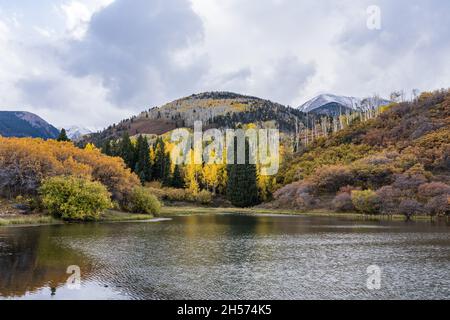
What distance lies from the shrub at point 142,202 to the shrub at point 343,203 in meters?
35.9

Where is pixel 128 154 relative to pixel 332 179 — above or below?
above

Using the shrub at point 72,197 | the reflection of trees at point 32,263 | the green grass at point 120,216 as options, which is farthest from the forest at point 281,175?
the reflection of trees at point 32,263

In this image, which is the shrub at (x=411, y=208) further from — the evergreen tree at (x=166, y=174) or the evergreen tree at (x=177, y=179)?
the evergreen tree at (x=166, y=174)

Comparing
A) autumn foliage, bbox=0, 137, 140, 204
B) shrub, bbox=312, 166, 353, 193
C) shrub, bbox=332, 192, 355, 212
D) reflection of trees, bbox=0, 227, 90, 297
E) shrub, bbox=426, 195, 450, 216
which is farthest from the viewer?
shrub, bbox=312, 166, 353, 193

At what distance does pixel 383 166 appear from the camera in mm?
91938

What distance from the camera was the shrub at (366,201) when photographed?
266 feet

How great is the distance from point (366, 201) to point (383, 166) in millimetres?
13747

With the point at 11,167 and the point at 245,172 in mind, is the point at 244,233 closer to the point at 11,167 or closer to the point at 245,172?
the point at 11,167

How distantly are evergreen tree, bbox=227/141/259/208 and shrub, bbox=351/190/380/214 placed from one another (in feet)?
104

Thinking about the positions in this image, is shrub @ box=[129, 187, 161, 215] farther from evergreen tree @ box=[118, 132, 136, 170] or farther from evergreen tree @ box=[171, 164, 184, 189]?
evergreen tree @ box=[118, 132, 136, 170]

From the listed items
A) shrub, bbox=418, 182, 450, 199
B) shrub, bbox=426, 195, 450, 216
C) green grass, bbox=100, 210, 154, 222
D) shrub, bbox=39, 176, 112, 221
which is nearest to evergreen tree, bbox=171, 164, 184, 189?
green grass, bbox=100, 210, 154, 222

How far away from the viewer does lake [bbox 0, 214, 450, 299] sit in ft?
68.0

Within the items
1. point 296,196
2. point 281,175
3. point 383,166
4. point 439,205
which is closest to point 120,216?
point 296,196

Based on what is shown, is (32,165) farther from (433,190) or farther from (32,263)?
(433,190)
